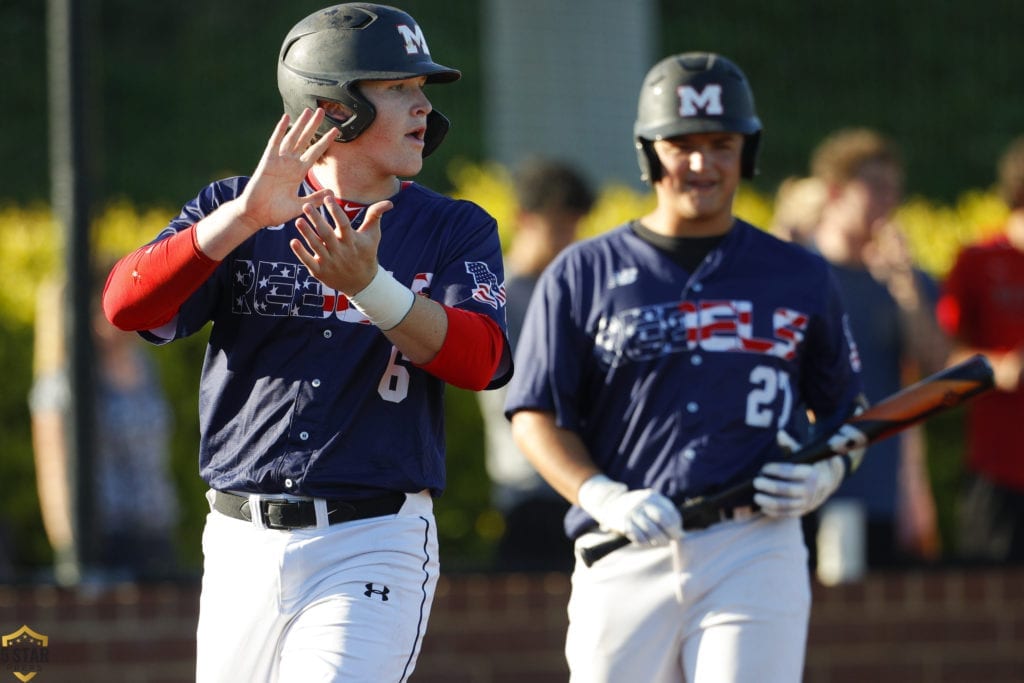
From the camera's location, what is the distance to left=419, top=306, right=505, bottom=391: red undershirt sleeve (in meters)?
3.96

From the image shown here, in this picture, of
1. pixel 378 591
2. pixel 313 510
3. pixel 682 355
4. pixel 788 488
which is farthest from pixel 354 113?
pixel 788 488

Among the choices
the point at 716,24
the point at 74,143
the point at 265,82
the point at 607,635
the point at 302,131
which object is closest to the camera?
the point at 302,131

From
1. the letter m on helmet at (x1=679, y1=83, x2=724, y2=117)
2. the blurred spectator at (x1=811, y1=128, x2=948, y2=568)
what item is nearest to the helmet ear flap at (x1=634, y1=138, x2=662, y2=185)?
the letter m on helmet at (x1=679, y1=83, x2=724, y2=117)

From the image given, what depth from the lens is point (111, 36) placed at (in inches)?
800

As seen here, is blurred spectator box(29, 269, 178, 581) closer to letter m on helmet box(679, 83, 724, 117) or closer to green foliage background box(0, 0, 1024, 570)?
letter m on helmet box(679, 83, 724, 117)

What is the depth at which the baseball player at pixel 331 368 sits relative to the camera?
3.98 m

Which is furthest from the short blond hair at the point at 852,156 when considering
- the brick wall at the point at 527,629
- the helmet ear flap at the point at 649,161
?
the helmet ear flap at the point at 649,161

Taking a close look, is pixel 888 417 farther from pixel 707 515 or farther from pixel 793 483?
pixel 707 515

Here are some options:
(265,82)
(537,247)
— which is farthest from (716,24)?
(537,247)

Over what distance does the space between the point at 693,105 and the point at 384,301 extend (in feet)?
5.51

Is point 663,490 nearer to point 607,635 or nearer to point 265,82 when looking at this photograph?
point 607,635

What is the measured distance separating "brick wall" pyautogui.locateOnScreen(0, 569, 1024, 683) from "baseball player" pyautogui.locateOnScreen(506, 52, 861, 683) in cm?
213

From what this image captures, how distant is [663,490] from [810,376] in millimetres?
650
